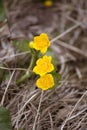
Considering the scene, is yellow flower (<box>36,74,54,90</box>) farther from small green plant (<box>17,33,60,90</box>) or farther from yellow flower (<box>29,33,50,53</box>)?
yellow flower (<box>29,33,50,53</box>)

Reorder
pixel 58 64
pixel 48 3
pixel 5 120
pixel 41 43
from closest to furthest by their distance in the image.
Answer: pixel 5 120, pixel 41 43, pixel 58 64, pixel 48 3

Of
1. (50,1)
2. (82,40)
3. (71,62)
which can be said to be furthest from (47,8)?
(71,62)

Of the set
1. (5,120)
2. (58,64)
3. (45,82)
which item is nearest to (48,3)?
(58,64)


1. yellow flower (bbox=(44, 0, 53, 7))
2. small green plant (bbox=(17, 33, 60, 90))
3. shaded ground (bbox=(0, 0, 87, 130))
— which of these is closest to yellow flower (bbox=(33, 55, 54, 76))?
small green plant (bbox=(17, 33, 60, 90))

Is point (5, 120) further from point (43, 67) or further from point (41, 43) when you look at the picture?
point (41, 43)

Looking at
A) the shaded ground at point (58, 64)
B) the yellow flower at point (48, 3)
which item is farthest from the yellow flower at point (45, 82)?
the yellow flower at point (48, 3)

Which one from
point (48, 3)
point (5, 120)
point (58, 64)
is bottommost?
point (58, 64)

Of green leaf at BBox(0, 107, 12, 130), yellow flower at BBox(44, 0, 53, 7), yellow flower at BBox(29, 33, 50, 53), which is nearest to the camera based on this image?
green leaf at BBox(0, 107, 12, 130)
